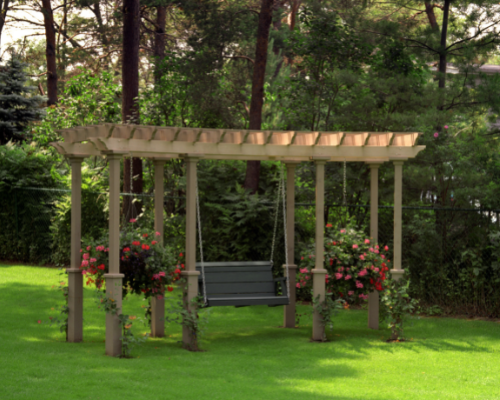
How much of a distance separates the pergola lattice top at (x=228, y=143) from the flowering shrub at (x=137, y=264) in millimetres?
1039

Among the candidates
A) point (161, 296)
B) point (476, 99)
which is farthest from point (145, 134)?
point (476, 99)

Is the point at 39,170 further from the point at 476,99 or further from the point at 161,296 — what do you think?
the point at 476,99

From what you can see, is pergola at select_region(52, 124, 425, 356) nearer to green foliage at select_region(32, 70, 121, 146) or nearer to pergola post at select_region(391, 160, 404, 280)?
pergola post at select_region(391, 160, 404, 280)

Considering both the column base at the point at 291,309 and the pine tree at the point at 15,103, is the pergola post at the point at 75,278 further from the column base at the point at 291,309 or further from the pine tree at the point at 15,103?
the pine tree at the point at 15,103

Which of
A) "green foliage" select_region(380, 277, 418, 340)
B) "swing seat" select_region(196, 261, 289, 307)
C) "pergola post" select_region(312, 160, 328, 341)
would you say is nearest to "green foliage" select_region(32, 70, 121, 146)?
"swing seat" select_region(196, 261, 289, 307)

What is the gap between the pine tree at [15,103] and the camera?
18.3 metres

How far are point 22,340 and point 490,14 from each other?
9003 millimetres

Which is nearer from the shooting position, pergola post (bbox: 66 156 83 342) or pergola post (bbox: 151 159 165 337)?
pergola post (bbox: 66 156 83 342)

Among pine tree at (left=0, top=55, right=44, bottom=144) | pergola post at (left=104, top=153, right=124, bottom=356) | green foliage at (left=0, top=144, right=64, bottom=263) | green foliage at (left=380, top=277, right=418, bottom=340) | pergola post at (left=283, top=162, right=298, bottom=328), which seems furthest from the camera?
pine tree at (left=0, top=55, right=44, bottom=144)

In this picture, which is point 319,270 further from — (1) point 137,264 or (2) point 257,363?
(1) point 137,264

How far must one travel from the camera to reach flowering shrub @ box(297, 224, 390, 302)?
7.68m

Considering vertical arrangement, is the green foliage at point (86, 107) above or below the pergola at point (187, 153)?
above

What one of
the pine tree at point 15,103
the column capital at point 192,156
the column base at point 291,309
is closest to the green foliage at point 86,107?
the pine tree at point 15,103

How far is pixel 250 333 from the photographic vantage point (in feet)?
26.8
